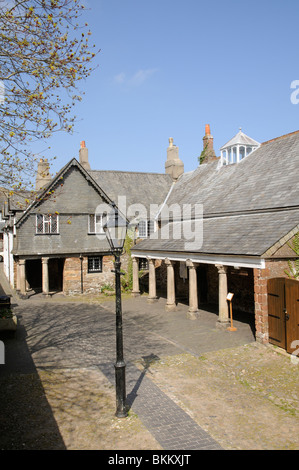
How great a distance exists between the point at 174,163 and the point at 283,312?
75.5 ft

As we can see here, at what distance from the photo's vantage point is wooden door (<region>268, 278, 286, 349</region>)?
1192cm

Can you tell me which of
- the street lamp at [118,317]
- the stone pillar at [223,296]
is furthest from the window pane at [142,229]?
the street lamp at [118,317]

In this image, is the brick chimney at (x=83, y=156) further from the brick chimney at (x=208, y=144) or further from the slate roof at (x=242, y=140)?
the slate roof at (x=242, y=140)

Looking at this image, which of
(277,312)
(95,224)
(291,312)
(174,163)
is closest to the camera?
(291,312)

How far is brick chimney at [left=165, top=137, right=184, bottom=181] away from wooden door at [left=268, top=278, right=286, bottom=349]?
21707 mm

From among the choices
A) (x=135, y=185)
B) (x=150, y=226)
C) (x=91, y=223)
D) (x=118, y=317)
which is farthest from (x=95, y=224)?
(x=118, y=317)

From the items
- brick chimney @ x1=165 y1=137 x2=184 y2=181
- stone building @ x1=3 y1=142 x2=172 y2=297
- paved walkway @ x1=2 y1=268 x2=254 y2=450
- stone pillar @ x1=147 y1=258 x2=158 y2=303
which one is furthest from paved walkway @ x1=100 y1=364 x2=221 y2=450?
brick chimney @ x1=165 y1=137 x2=184 y2=181

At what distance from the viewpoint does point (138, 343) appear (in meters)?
13.7

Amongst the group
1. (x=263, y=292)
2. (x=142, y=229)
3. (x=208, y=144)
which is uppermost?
(x=208, y=144)

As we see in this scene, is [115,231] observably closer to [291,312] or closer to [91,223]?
[291,312]

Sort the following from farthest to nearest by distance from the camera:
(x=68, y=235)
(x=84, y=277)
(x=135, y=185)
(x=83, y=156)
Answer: (x=83, y=156)
(x=135, y=185)
(x=84, y=277)
(x=68, y=235)

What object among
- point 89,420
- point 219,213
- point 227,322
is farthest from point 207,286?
point 89,420

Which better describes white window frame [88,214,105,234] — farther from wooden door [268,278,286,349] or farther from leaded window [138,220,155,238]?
wooden door [268,278,286,349]

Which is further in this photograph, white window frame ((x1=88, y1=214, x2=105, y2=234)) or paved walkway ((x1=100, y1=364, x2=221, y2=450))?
white window frame ((x1=88, y1=214, x2=105, y2=234))
